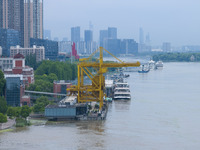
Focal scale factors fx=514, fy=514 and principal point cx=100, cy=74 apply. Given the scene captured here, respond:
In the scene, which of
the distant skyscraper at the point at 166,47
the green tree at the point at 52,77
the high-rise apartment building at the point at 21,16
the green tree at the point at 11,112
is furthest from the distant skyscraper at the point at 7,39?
the distant skyscraper at the point at 166,47

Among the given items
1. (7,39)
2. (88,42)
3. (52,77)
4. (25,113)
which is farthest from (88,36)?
(25,113)

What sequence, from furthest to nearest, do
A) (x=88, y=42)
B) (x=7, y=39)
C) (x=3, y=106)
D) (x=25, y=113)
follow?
(x=88, y=42)
(x=7, y=39)
(x=3, y=106)
(x=25, y=113)

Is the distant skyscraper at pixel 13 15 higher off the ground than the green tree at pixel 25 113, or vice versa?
the distant skyscraper at pixel 13 15

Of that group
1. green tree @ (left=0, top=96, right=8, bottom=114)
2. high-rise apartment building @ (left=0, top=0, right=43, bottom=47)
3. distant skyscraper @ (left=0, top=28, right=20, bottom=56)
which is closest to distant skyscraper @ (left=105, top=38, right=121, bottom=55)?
high-rise apartment building @ (left=0, top=0, right=43, bottom=47)

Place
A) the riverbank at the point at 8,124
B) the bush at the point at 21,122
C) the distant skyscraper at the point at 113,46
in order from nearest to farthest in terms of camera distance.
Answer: the riverbank at the point at 8,124 < the bush at the point at 21,122 < the distant skyscraper at the point at 113,46

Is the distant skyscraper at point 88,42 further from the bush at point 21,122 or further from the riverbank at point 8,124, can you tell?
the bush at point 21,122

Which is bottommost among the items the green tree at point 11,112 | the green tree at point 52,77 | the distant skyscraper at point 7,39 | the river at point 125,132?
the river at point 125,132

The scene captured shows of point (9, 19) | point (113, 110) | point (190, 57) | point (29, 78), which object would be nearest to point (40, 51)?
point (9, 19)

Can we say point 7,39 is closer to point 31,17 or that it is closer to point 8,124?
point 31,17

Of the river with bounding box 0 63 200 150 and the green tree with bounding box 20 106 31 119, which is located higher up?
the green tree with bounding box 20 106 31 119

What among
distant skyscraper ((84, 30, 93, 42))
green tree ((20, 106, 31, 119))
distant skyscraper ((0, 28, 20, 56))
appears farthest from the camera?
distant skyscraper ((84, 30, 93, 42))

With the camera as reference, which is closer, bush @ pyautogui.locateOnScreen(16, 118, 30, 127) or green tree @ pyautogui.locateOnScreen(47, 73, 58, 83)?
bush @ pyautogui.locateOnScreen(16, 118, 30, 127)

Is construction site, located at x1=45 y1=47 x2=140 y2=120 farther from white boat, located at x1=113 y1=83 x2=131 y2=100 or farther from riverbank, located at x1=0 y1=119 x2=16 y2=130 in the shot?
white boat, located at x1=113 y1=83 x2=131 y2=100

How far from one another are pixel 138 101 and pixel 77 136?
8064 mm
